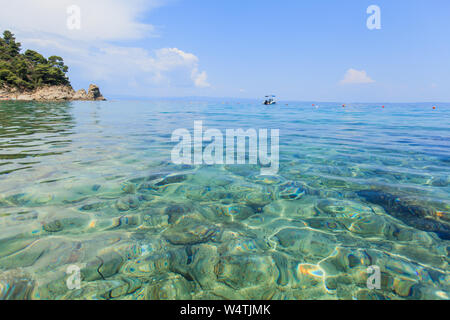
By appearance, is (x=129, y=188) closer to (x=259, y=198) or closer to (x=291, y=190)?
(x=259, y=198)

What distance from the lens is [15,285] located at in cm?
211

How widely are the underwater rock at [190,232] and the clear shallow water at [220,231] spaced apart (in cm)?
1

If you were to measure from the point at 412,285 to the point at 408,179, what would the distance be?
12.3 feet

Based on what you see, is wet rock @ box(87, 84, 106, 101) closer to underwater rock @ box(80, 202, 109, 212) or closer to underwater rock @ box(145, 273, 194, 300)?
underwater rock @ box(80, 202, 109, 212)

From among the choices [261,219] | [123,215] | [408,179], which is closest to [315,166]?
[408,179]

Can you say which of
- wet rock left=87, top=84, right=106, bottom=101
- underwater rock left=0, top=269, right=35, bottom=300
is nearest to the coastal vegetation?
wet rock left=87, top=84, right=106, bottom=101

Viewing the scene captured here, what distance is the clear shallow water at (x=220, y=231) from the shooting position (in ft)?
7.25

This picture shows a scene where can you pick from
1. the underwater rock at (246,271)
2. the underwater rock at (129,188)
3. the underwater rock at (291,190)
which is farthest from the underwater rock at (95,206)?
the underwater rock at (291,190)

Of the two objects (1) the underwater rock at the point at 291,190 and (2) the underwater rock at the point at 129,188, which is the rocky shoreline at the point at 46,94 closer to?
(2) the underwater rock at the point at 129,188

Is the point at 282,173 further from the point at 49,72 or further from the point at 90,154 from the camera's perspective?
the point at 49,72

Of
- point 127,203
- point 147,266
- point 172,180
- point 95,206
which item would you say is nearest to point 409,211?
point 147,266

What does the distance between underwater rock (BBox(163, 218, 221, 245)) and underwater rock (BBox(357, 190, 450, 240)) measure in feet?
9.57

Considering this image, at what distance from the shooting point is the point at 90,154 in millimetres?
6754

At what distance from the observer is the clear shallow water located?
2.21 m
